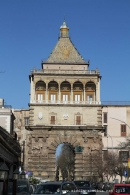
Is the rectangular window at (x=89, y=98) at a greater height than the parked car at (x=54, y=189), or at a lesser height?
greater

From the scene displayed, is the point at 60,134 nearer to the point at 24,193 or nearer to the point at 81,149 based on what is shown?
the point at 81,149

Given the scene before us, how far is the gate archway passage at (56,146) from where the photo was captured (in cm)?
7714

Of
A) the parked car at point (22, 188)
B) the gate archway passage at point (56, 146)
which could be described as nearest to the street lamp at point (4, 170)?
the parked car at point (22, 188)

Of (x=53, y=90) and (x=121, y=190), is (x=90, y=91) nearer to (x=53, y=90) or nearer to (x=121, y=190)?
(x=53, y=90)

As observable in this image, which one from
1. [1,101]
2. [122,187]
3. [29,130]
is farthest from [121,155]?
[122,187]

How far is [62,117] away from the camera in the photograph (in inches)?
3115

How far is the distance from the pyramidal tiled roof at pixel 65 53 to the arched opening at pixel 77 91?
4.86m

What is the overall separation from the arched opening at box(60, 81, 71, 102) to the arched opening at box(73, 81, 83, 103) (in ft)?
3.62

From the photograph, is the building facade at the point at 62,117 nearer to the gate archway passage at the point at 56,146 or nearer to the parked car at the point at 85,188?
the gate archway passage at the point at 56,146

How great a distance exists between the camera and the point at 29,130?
79.1m

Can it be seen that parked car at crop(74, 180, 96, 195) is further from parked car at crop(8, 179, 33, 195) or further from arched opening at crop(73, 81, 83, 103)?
arched opening at crop(73, 81, 83, 103)

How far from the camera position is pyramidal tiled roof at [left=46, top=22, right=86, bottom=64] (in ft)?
276

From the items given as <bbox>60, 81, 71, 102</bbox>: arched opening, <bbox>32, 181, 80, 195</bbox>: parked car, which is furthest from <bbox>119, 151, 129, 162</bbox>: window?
<bbox>32, 181, 80, 195</bbox>: parked car

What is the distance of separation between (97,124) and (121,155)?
691cm
